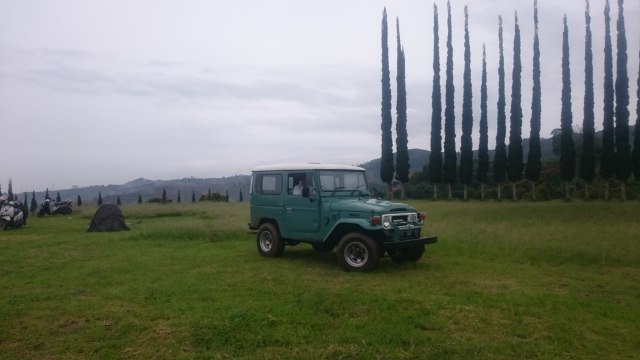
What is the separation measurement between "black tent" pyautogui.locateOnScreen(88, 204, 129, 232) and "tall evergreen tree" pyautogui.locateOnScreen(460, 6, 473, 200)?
23.8 meters

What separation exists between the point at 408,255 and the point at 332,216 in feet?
7.07

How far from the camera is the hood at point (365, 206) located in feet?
29.9

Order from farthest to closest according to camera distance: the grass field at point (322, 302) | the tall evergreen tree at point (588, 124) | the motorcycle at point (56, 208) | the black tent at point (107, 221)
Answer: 1. the tall evergreen tree at point (588, 124)
2. the motorcycle at point (56, 208)
3. the black tent at point (107, 221)
4. the grass field at point (322, 302)

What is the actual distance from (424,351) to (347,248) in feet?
14.4

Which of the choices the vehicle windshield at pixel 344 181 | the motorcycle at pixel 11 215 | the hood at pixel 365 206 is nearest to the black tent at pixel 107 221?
the motorcycle at pixel 11 215

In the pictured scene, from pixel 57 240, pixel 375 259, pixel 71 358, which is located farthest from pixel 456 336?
pixel 57 240

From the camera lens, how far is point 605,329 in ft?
19.4

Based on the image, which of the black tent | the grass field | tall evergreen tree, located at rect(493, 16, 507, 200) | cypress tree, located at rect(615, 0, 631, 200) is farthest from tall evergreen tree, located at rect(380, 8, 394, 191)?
the grass field

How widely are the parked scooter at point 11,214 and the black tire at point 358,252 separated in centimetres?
1655

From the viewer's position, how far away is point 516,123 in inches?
1291

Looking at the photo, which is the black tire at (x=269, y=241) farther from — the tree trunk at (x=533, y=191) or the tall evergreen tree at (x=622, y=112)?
the tall evergreen tree at (x=622, y=112)

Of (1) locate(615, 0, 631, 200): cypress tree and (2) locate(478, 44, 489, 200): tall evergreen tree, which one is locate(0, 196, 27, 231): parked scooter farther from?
(1) locate(615, 0, 631, 200): cypress tree

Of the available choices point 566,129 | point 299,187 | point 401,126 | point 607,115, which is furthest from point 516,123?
point 299,187

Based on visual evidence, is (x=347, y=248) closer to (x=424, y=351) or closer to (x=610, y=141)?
(x=424, y=351)
